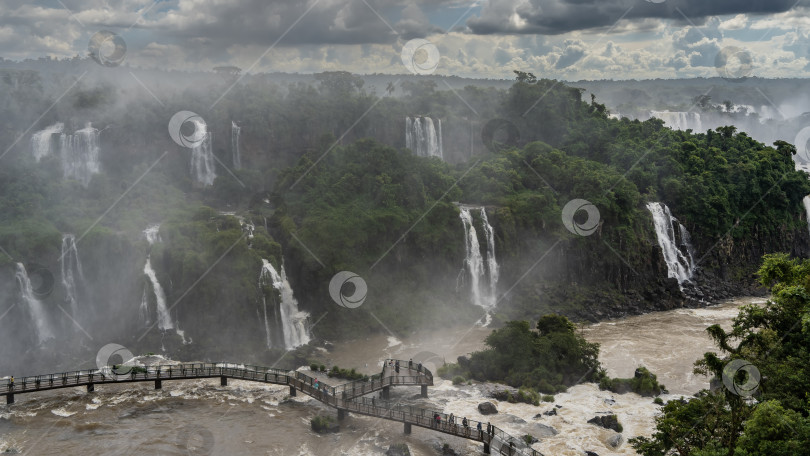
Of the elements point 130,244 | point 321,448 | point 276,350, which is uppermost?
point 130,244

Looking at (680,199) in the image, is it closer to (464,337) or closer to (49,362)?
(464,337)

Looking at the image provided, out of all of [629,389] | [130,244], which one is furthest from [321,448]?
[130,244]

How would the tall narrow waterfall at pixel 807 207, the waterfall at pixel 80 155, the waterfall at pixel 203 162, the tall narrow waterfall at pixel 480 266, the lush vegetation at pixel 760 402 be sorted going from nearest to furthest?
the lush vegetation at pixel 760 402 < the tall narrow waterfall at pixel 480 266 < the waterfall at pixel 80 155 < the waterfall at pixel 203 162 < the tall narrow waterfall at pixel 807 207

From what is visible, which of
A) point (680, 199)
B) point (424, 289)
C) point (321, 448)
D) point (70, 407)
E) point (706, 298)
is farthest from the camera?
point (680, 199)

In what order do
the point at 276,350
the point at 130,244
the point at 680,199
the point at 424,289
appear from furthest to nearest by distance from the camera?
1. the point at 680,199
2. the point at 424,289
3. the point at 130,244
4. the point at 276,350

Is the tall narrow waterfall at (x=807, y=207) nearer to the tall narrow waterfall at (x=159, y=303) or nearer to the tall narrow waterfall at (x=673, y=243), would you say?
the tall narrow waterfall at (x=673, y=243)

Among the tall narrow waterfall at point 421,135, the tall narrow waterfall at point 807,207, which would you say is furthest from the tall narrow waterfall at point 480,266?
the tall narrow waterfall at point 807,207

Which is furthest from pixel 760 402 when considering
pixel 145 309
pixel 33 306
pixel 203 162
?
pixel 203 162
